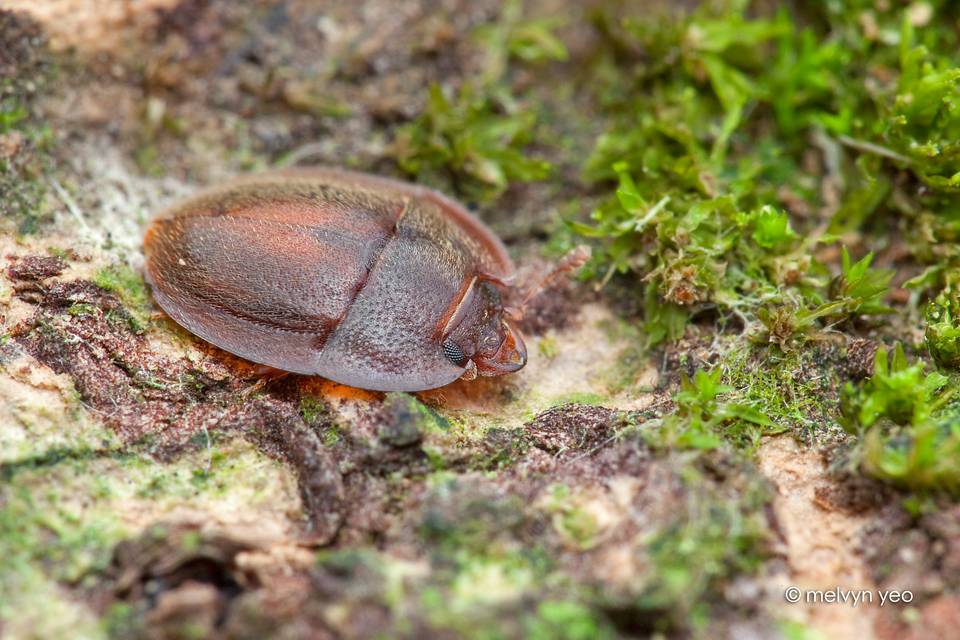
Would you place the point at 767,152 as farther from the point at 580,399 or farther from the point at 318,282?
the point at 318,282

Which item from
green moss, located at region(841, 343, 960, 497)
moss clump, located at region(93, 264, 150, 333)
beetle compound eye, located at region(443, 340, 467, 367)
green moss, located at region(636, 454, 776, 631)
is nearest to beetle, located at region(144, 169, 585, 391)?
beetle compound eye, located at region(443, 340, 467, 367)

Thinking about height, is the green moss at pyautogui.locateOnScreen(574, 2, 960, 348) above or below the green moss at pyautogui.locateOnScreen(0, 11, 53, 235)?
below

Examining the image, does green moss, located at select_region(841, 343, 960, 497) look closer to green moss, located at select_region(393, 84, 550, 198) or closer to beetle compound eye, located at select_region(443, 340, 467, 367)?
beetle compound eye, located at select_region(443, 340, 467, 367)

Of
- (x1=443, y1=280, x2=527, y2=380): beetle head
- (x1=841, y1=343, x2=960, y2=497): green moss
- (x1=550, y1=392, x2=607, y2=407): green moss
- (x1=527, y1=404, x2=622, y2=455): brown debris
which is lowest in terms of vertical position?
(x1=550, y1=392, x2=607, y2=407): green moss

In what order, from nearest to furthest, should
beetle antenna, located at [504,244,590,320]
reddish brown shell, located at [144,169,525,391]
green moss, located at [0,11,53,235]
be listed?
reddish brown shell, located at [144,169,525,391]
beetle antenna, located at [504,244,590,320]
green moss, located at [0,11,53,235]

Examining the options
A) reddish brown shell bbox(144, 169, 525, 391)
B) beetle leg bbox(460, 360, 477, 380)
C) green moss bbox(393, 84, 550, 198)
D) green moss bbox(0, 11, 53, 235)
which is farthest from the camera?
green moss bbox(393, 84, 550, 198)

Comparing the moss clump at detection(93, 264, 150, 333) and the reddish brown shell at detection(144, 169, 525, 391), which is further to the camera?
the moss clump at detection(93, 264, 150, 333)

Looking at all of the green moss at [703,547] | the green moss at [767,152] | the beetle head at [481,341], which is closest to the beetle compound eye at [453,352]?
the beetle head at [481,341]

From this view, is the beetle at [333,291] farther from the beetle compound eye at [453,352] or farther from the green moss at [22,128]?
the green moss at [22,128]

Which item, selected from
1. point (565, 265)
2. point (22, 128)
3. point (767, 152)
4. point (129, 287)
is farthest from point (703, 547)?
point (22, 128)

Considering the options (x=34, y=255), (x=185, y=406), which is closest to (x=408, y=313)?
(x=185, y=406)
